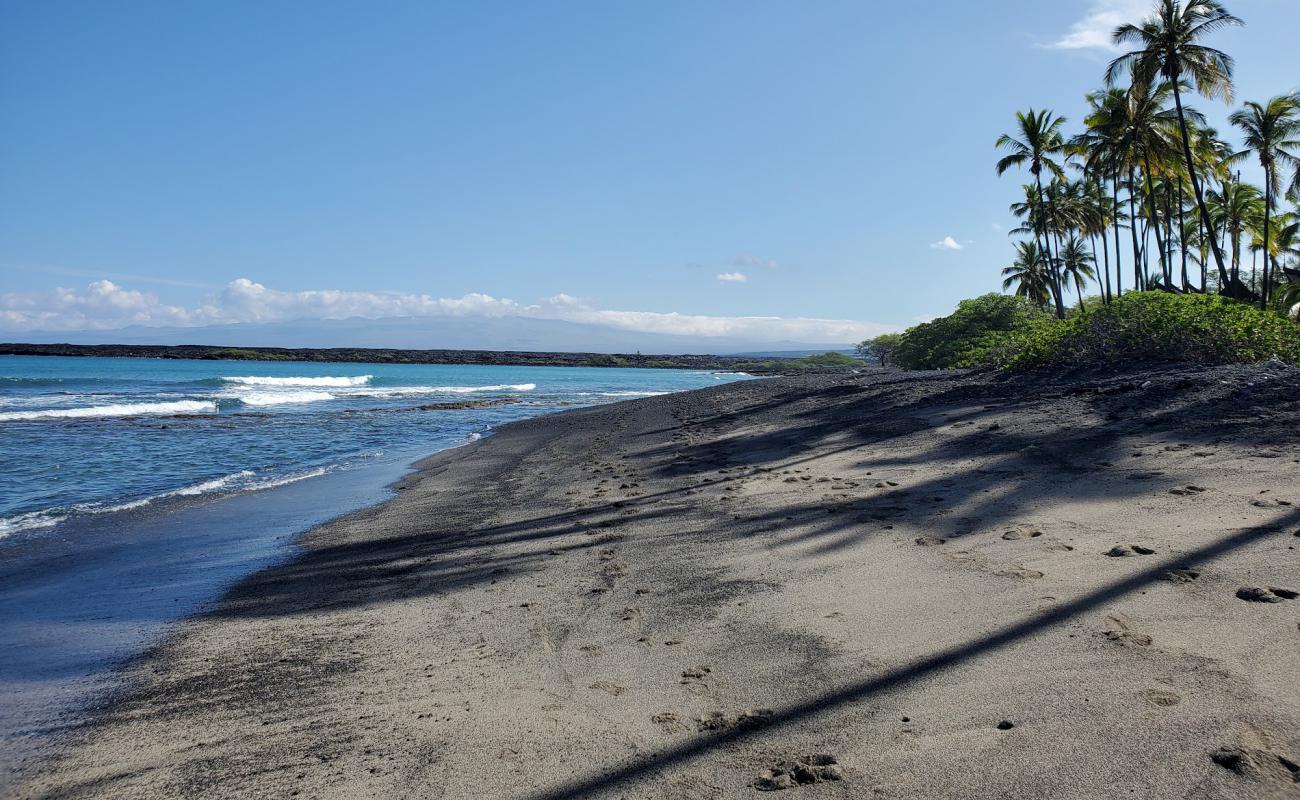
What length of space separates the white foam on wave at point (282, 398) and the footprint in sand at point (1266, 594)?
3621cm

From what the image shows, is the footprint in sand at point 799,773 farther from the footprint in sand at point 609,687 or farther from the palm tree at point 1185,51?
the palm tree at point 1185,51

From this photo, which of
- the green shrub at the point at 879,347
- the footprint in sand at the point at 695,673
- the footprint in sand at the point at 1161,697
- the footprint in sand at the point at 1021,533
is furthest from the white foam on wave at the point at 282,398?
the green shrub at the point at 879,347

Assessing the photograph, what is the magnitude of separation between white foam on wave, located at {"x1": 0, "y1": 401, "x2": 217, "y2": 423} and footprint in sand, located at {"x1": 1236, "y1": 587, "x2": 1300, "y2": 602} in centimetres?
3051

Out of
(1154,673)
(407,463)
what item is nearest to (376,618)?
(1154,673)

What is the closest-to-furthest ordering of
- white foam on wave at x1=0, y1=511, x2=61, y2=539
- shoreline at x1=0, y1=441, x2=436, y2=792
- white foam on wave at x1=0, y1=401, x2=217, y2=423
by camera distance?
1. shoreline at x1=0, y1=441, x2=436, y2=792
2. white foam on wave at x1=0, y1=511, x2=61, y2=539
3. white foam on wave at x1=0, y1=401, x2=217, y2=423

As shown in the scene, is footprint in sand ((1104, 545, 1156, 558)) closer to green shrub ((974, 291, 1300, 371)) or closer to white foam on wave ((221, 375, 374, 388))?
green shrub ((974, 291, 1300, 371))

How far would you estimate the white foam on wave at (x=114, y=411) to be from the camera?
25997mm

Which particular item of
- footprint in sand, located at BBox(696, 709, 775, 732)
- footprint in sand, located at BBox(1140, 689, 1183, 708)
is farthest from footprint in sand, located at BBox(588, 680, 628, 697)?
footprint in sand, located at BBox(1140, 689, 1183, 708)

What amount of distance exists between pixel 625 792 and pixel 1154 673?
7.99 feet

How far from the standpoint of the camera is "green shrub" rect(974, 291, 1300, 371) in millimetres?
14688

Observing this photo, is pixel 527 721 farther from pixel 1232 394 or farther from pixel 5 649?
pixel 1232 394

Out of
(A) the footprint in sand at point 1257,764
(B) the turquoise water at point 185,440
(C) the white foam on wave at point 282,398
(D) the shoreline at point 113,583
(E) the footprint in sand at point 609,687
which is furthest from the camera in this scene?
(C) the white foam on wave at point 282,398

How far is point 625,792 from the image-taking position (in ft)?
9.95

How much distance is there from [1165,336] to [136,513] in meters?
18.1
